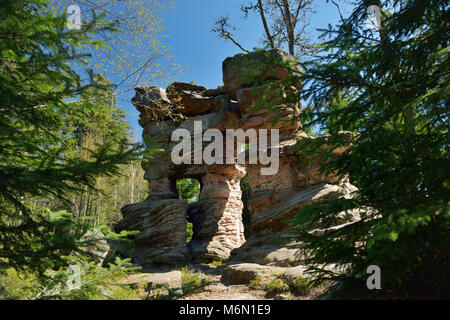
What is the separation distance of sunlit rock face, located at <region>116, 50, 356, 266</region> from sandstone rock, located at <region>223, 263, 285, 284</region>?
0.74 m

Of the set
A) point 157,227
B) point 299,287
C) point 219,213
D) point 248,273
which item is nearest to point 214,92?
point 219,213

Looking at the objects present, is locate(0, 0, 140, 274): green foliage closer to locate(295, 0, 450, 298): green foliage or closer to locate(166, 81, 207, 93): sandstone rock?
locate(295, 0, 450, 298): green foliage

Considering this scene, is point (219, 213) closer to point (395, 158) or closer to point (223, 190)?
point (223, 190)

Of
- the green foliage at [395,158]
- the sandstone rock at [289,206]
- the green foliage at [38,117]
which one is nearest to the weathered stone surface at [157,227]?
the sandstone rock at [289,206]

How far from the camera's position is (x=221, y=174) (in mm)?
13805

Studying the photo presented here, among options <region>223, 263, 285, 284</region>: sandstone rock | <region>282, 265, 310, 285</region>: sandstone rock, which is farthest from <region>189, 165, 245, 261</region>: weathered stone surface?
<region>282, 265, 310, 285</region>: sandstone rock

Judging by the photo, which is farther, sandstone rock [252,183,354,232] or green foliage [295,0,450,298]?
sandstone rock [252,183,354,232]

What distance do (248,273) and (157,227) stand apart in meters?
6.55

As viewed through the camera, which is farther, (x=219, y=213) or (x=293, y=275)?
(x=219, y=213)

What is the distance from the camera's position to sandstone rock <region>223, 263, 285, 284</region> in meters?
6.29

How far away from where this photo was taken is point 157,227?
1203 cm

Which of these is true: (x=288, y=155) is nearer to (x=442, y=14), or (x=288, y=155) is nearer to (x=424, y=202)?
(x=442, y=14)
